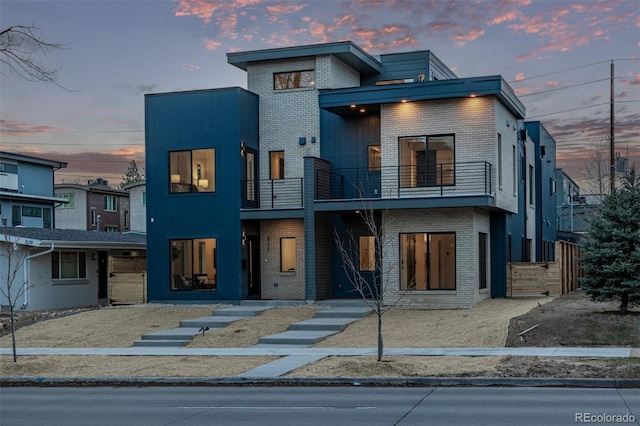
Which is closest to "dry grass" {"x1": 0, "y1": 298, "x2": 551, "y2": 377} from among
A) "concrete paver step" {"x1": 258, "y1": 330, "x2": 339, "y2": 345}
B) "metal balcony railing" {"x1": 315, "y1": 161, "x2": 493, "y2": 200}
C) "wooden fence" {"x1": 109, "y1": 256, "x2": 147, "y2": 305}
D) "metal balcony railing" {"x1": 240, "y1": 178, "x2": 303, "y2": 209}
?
"concrete paver step" {"x1": 258, "y1": 330, "x2": 339, "y2": 345}

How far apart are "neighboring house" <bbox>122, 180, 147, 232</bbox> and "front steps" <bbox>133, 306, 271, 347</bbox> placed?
3186 centimetres

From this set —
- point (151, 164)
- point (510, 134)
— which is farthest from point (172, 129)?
point (510, 134)

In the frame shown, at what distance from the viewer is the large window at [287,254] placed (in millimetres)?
31141

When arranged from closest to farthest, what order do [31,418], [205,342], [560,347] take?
1. [31,418]
2. [560,347]
3. [205,342]

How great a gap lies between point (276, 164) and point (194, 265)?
5.07 metres

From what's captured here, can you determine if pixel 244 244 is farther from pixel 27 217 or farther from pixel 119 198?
pixel 119 198

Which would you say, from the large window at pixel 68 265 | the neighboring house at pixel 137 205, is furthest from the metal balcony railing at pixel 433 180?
the neighboring house at pixel 137 205

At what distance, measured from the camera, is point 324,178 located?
98.4 feet

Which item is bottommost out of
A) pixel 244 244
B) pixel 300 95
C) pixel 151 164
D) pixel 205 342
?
pixel 205 342

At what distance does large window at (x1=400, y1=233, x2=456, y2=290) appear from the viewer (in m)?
27.9

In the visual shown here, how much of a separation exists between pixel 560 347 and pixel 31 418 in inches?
480

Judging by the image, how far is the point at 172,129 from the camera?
3117cm

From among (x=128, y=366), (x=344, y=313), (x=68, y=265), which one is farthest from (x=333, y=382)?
(x=68, y=265)

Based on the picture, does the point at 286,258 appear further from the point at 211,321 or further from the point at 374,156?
the point at 211,321
